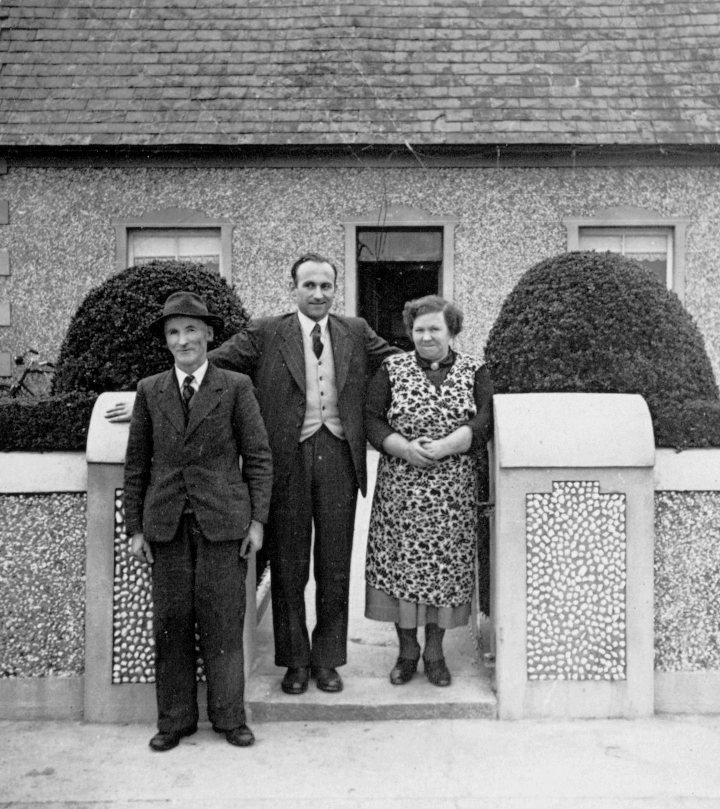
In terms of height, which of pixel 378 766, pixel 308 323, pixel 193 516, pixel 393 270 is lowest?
pixel 378 766

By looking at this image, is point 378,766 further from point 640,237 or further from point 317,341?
point 640,237

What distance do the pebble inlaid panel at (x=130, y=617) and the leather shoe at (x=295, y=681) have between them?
0.57 m

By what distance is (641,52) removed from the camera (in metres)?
9.20

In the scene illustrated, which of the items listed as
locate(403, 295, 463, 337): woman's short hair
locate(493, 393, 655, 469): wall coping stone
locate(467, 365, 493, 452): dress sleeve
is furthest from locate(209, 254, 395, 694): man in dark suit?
locate(493, 393, 655, 469): wall coping stone

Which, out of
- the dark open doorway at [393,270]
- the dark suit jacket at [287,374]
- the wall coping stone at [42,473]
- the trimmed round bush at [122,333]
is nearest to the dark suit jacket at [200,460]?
the dark suit jacket at [287,374]

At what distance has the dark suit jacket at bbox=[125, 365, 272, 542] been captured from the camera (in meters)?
3.38

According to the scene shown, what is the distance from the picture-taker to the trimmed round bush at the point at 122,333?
13.6ft

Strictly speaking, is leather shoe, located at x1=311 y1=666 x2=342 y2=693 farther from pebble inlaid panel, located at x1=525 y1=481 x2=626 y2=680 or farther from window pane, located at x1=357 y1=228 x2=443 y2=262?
window pane, located at x1=357 y1=228 x2=443 y2=262

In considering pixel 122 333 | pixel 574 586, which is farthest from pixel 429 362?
pixel 122 333

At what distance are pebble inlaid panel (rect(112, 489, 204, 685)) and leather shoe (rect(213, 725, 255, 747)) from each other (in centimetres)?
48

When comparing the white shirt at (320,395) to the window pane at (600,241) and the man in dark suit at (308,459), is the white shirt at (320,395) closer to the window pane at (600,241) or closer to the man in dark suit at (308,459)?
the man in dark suit at (308,459)

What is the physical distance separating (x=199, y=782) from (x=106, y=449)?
54.2 inches

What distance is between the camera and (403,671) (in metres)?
3.83

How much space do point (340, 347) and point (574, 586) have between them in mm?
1449
